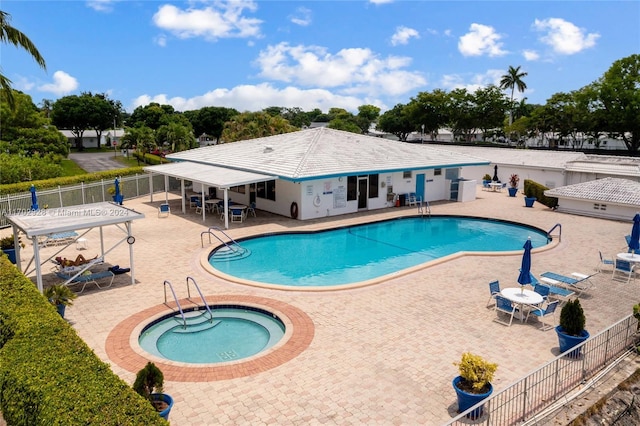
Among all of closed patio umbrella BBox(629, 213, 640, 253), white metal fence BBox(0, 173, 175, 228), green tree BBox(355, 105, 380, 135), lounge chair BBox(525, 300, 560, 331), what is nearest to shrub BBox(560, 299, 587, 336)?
lounge chair BBox(525, 300, 560, 331)

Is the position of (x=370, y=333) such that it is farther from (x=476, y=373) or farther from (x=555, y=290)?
(x=555, y=290)

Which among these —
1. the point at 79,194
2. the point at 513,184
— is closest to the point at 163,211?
the point at 79,194

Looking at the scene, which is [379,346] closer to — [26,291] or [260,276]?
[260,276]

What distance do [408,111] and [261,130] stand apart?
34.7 metres

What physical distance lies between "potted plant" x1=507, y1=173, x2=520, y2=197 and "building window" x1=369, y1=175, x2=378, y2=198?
1196 centimetres

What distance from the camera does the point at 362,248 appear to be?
2089 centimetres

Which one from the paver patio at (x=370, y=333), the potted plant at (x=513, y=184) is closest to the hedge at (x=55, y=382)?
the paver patio at (x=370, y=333)

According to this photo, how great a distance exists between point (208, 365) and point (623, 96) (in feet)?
181

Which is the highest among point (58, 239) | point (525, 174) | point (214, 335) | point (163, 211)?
point (525, 174)

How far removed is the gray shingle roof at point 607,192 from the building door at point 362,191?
1118 centimetres

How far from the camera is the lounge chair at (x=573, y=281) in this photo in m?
14.2

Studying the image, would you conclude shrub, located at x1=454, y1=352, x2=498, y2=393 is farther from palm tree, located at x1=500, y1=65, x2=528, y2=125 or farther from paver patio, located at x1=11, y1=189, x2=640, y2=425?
palm tree, located at x1=500, y1=65, x2=528, y2=125

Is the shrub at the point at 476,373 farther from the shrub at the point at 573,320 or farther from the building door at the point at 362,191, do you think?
the building door at the point at 362,191

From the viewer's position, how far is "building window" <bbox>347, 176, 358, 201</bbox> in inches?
1048
